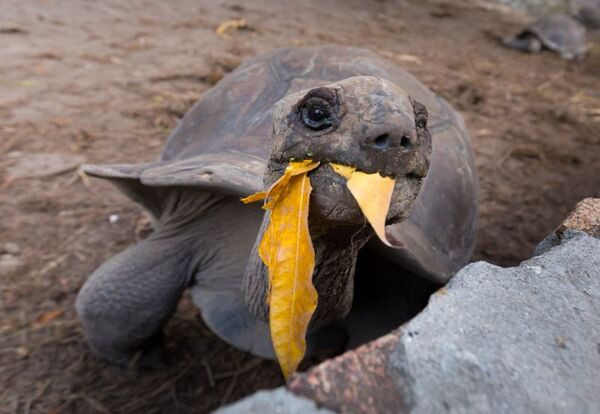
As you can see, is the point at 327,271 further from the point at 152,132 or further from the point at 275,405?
the point at 152,132

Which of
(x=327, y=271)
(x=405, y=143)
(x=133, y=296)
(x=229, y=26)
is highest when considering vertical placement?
(x=405, y=143)

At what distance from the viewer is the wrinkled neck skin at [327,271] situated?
3.87ft

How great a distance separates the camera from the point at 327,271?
1329 millimetres

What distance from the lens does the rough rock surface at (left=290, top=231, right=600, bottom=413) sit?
2.50ft

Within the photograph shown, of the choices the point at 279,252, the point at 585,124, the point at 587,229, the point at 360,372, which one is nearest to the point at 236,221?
the point at 279,252

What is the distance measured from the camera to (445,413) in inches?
29.4

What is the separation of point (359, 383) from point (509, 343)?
24 cm

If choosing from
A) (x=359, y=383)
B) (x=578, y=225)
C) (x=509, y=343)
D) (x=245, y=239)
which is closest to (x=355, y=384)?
(x=359, y=383)

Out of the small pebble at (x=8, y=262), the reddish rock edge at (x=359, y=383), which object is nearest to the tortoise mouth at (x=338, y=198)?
the reddish rock edge at (x=359, y=383)

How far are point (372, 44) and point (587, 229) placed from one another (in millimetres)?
4968

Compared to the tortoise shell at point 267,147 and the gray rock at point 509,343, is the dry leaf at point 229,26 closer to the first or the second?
the tortoise shell at point 267,147

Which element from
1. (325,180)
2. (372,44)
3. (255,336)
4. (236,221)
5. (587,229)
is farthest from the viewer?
(372,44)

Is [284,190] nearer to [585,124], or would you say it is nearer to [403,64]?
[585,124]

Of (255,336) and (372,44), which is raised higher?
(255,336)
